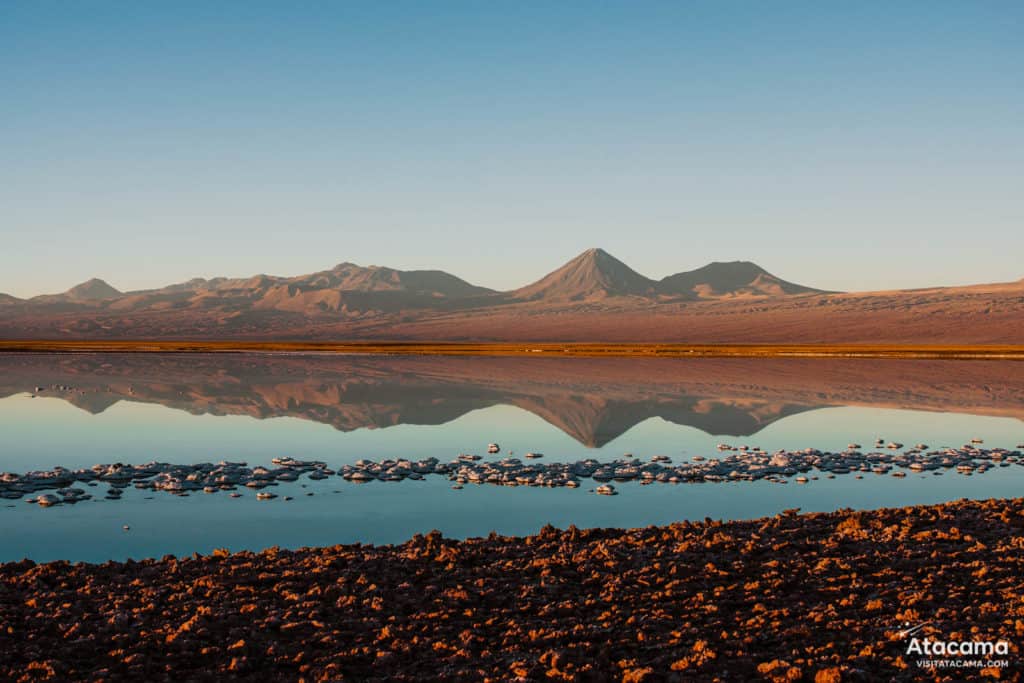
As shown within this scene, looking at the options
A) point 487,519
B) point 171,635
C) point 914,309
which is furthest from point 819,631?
point 914,309

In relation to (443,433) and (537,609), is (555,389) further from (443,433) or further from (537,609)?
(537,609)

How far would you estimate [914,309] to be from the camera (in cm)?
15788

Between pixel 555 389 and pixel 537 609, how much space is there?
32826 millimetres

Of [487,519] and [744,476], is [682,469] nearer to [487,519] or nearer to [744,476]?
[744,476]

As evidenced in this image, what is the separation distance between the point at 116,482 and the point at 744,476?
1384 centimetres

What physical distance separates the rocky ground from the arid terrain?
13.8 m

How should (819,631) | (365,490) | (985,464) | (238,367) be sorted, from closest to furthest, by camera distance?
(819,631) < (365,490) < (985,464) < (238,367)
